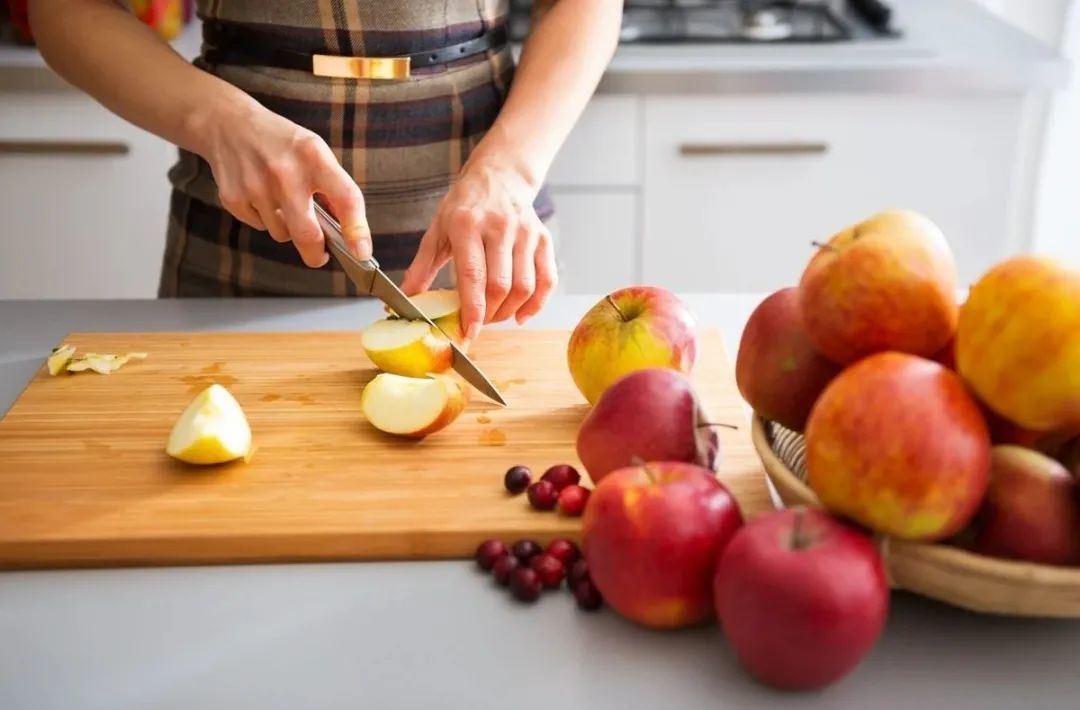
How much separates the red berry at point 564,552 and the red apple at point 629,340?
0.67ft

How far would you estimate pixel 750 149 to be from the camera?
2.01 meters

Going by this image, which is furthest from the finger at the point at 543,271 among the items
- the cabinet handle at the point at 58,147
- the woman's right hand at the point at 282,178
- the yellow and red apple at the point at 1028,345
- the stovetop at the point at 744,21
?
the cabinet handle at the point at 58,147

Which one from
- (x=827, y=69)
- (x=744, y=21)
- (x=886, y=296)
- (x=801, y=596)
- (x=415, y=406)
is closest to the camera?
(x=801, y=596)

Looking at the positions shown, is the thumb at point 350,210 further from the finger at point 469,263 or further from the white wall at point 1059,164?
the white wall at point 1059,164

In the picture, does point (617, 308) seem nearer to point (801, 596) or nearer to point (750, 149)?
point (801, 596)

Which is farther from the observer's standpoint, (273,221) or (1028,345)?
(273,221)

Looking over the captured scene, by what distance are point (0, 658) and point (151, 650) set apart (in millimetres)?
91

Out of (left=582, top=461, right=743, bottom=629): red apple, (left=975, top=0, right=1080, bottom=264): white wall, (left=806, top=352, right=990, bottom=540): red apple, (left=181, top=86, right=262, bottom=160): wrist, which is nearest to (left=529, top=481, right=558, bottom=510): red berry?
(left=582, top=461, right=743, bottom=629): red apple

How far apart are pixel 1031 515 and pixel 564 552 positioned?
30cm

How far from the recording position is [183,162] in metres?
1.43

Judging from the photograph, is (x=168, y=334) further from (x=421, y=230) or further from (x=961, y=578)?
(x=961, y=578)

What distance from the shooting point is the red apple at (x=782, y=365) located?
834 mm

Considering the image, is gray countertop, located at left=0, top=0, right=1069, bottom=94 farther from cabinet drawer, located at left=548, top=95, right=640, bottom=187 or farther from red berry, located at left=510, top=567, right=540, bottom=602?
red berry, located at left=510, top=567, right=540, bottom=602

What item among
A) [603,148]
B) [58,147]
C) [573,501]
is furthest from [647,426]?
[58,147]
